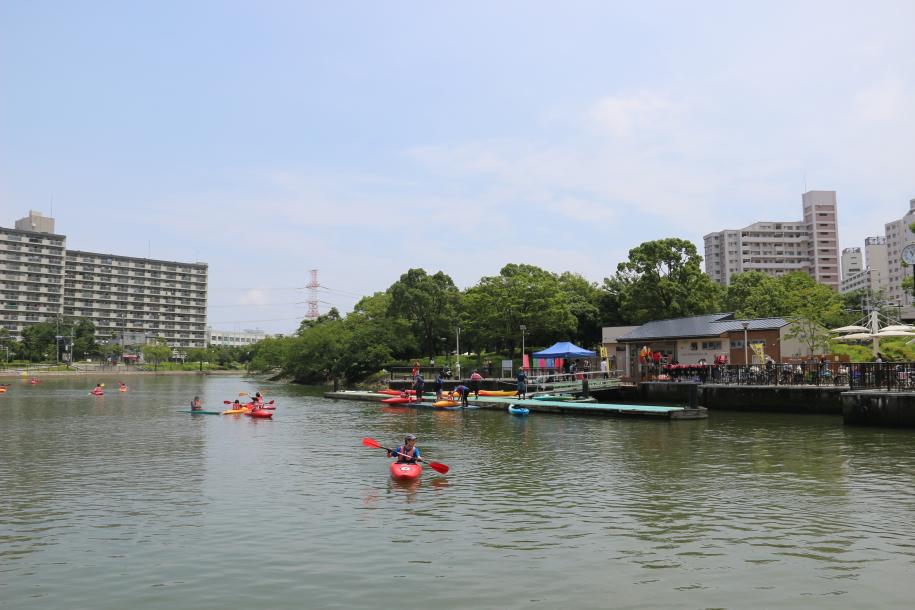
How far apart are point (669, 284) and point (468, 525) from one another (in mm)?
61223

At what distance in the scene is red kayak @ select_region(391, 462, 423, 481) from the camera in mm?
17859

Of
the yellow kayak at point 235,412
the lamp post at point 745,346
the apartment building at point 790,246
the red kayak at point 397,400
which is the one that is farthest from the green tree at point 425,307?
the apartment building at point 790,246

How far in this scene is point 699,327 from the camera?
51906 millimetres

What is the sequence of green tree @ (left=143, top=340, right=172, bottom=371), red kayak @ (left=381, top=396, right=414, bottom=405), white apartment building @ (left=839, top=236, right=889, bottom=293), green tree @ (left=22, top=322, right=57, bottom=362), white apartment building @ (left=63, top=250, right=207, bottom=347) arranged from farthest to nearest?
white apartment building @ (left=63, top=250, right=207, bottom=347), white apartment building @ (left=839, top=236, right=889, bottom=293), green tree @ (left=143, top=340, right=172, bottom=371), green tree @ (left=22, top=322, right=57, bottom=362), red kayak @ (left=381, top=396, right=414, bottom=405)

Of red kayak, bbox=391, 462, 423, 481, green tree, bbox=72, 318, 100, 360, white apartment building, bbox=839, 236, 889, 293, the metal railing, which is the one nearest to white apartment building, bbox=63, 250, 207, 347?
green tree, bbox=72, 318, 100, 360

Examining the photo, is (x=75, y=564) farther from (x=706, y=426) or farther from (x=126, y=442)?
(x=706, y=426)

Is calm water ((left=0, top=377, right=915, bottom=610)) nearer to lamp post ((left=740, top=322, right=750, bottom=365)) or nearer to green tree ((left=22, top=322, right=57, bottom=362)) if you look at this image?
lamp post ((left=740, top=322, right=750, bottom=365))

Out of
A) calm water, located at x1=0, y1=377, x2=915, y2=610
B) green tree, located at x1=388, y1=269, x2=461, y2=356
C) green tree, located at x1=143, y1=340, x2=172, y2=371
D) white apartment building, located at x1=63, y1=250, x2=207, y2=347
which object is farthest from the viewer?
white apartment building, located at x1=63, y1=250, x2=207, y2=347

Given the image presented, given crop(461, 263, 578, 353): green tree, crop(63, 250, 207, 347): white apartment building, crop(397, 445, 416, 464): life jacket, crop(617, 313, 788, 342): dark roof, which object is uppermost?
crop(63, 250, 207, 347): white apartment building

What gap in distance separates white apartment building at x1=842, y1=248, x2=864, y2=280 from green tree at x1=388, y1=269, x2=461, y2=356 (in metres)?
150

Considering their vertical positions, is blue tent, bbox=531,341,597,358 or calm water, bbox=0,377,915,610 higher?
blue tent, bbox=531,341,597,358

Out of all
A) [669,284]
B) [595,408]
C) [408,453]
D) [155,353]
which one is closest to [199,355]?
[155,353]

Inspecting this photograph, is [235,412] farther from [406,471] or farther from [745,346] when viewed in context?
[745,346]

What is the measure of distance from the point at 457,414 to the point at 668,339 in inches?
809
